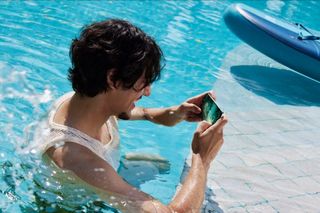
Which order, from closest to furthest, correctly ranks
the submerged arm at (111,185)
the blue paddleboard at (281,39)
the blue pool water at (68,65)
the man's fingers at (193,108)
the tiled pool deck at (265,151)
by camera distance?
the submerged arm at (111,185) < the man's fingers at (193,108) < the blue pool water at (68,65) < the tiled pool deck at (265,151) < the blue paddleboard at (281,39)

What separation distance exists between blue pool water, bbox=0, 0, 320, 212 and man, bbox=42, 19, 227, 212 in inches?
22.1

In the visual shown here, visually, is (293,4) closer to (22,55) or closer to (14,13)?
(14,13)

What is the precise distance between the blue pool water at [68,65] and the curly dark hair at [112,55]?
2.42 ft

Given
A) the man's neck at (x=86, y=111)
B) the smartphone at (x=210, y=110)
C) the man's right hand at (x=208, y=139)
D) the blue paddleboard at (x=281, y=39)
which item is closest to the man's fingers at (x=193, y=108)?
the smartphone at (x=210, y=110)

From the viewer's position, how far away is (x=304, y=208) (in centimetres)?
354

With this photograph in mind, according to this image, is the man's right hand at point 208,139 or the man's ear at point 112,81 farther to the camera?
the man's right hand at point 208,139

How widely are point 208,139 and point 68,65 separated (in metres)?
3.43

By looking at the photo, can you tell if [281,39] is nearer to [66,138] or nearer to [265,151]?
[265,151]

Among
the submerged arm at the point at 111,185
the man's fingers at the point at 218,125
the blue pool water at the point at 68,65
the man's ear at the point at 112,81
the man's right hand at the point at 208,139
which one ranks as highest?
the man's ear at the point at 112,81

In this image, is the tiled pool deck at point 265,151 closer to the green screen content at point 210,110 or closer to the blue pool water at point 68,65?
the blue pool water at point 68,65

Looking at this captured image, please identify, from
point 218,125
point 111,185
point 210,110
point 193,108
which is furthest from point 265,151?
point 111,185

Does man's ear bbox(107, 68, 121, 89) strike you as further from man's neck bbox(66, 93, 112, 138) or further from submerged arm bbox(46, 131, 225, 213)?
submerged arm bbox(46, 131, 225, 213)

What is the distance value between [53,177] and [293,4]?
10.6 meters

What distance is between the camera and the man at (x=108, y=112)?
7.04 ft
